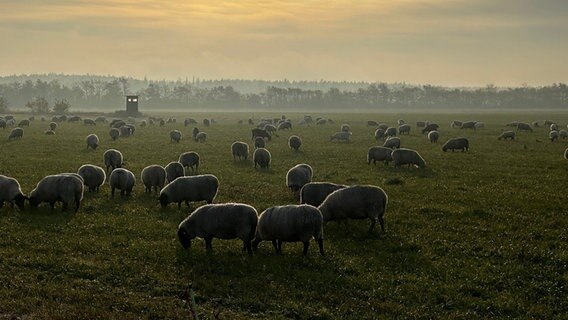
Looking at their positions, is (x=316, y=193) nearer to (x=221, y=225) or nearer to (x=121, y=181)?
(x=221, y=225)

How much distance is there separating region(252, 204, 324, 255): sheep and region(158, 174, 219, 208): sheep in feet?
18.6

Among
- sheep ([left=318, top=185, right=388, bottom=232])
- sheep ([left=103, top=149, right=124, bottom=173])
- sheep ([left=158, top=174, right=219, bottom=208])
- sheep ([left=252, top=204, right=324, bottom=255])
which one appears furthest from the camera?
sheep ([left=103, top=149, right=124, bottom=173])

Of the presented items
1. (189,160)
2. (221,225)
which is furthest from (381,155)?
(221,225)

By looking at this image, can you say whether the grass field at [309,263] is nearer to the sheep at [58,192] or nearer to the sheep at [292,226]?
the sheep at [292,226]

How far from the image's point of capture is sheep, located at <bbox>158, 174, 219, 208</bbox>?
63.9ft

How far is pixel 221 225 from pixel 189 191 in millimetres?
5510

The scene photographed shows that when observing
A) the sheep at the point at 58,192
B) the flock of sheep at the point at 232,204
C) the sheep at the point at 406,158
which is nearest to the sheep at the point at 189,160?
the flock of sheep at the point at 232,204

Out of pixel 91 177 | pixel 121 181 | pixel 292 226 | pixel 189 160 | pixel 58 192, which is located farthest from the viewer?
pixel 189 160

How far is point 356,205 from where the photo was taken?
16203mm

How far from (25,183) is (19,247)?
1062 cm

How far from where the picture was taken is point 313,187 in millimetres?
18828

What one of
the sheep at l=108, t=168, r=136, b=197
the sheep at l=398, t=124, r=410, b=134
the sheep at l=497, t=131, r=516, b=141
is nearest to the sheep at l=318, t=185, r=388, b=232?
the sheep at l=108, t=168, r=136, b=197

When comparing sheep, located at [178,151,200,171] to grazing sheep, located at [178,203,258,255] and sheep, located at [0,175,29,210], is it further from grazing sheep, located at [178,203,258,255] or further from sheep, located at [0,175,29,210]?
grazing sheep, located at [178,203,258,255]

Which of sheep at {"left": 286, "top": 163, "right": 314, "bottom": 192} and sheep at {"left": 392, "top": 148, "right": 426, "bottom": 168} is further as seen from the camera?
sheep at {"left": 392, "top": 148, "right": 426, "bottom": 168}
